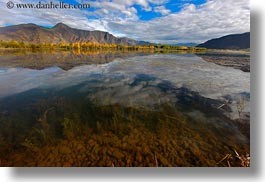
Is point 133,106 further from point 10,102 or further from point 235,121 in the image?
point 10,102

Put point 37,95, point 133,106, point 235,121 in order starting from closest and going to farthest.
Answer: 1. point 235,121
2. point 133,106
3. point 37,95

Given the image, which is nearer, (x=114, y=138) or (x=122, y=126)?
(x=114, y=138)

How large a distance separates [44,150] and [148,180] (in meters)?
2.89

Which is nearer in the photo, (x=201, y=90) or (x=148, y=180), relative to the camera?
(x=148, y=180)

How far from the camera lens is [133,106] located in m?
5.80

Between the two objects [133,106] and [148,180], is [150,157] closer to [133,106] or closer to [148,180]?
[148,180]

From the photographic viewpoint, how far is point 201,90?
24.8 ft

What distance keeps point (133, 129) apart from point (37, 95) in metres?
5.53

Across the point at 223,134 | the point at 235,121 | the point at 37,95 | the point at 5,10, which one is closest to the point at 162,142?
the point at 223,134

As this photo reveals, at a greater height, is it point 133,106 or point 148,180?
point 133,106

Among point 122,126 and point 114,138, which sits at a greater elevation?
point 122,126

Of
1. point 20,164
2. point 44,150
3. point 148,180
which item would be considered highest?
point 44,150

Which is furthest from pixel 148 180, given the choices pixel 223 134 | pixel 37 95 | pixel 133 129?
pixel 37 95

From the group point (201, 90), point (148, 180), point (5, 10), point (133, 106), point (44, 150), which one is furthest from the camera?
point (201, 90)
